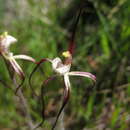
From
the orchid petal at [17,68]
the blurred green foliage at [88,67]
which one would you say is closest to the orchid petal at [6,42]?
the orchid petal at [17,68]

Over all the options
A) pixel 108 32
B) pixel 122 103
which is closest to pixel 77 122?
pixel 122 103

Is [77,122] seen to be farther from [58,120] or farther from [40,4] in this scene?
[40,4]

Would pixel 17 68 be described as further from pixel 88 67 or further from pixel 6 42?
pixel 88 67

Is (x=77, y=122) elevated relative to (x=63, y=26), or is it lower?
lower

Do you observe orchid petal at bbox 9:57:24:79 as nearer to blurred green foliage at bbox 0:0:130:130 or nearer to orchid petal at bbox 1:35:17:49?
orchid petal at bbox 1:35:17:49

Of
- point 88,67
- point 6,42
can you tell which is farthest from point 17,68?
point 88,67

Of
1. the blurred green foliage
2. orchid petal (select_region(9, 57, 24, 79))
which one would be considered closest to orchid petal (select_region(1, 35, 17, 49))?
orchid petal (select_region(9, 57, 24, 79))

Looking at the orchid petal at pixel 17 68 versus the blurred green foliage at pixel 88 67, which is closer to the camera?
the orchid petal at pixel 17 68

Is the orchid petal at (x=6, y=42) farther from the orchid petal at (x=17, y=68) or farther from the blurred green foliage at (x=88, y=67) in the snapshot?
the blurred green foliage at (x=88, y=67)
